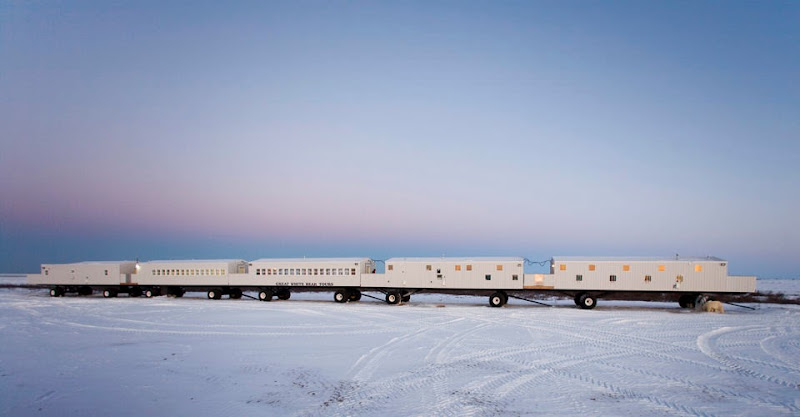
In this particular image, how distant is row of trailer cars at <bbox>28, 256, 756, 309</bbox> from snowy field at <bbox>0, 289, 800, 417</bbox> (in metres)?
4.50

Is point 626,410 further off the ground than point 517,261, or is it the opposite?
point 517,261

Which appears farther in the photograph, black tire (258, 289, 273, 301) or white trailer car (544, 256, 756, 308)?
black tire (258, 289, 273, 301)

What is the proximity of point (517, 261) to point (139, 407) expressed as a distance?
24.7 metres

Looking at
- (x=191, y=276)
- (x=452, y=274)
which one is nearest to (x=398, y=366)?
(x=452, y=274)

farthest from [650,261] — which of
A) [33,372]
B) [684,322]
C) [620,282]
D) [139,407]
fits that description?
[33,372]

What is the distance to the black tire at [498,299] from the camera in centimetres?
3042

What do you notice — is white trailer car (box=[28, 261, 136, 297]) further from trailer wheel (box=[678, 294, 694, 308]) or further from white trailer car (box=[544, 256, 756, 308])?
trailer wheel (box=[678, 294, 694, 308])

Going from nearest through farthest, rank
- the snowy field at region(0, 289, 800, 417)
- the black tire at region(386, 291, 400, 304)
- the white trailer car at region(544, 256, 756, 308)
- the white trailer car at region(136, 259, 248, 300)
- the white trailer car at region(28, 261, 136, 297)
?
the snowy field at region(0, 289, 800, 417), the white trailer car at region(544, 256, 756, 308), the black tire at region(386, 291, 400, 304), the white trailer car at region(136, 259, 248, 300), the white trailer car at region(28, 261, 136, 297)

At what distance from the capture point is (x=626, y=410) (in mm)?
9859

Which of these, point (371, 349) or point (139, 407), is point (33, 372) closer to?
point (139, 407)

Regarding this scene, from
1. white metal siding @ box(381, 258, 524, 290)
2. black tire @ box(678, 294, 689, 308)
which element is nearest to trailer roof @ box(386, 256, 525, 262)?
white metal siding @ box(381, 258, 524, 290)

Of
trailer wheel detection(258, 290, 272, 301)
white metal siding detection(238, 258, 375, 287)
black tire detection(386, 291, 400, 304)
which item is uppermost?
white metal siding detection(238, 258, 375, 287)

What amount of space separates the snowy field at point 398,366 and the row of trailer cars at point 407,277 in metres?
4.50

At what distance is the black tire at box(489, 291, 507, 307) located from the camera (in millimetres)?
30419
